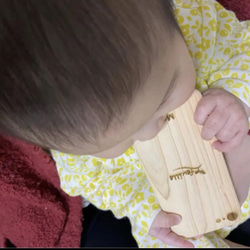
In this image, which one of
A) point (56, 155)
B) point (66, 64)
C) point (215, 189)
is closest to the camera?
point (66, 64)

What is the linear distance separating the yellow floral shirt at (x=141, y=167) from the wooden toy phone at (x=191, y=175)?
3.0 inches

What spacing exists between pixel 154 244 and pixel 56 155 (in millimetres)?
240

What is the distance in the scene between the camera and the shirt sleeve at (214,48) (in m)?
0.73

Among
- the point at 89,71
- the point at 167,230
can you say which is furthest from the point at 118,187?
the point at 89,71

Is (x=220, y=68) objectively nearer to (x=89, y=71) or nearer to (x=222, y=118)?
(x=222, y=118)

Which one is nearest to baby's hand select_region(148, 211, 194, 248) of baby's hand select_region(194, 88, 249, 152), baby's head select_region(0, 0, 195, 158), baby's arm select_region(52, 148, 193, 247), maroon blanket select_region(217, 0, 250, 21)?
baby's arm select_region(52, 148, 193, 247)

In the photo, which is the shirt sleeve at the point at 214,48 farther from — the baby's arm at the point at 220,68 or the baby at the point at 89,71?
the baby at the point at 89,71

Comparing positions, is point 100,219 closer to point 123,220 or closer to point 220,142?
point 123,220

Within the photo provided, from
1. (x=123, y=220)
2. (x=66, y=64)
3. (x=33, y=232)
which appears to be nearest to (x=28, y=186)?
(x=33, y=232)

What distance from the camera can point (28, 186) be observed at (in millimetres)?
897

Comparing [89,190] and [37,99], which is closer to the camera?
[37,99]

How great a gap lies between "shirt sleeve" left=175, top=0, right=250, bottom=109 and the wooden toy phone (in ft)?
0.27

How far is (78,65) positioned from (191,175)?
1.14ft

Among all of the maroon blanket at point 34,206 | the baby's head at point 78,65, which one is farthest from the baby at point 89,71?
the maroon blanket at point 34,206
